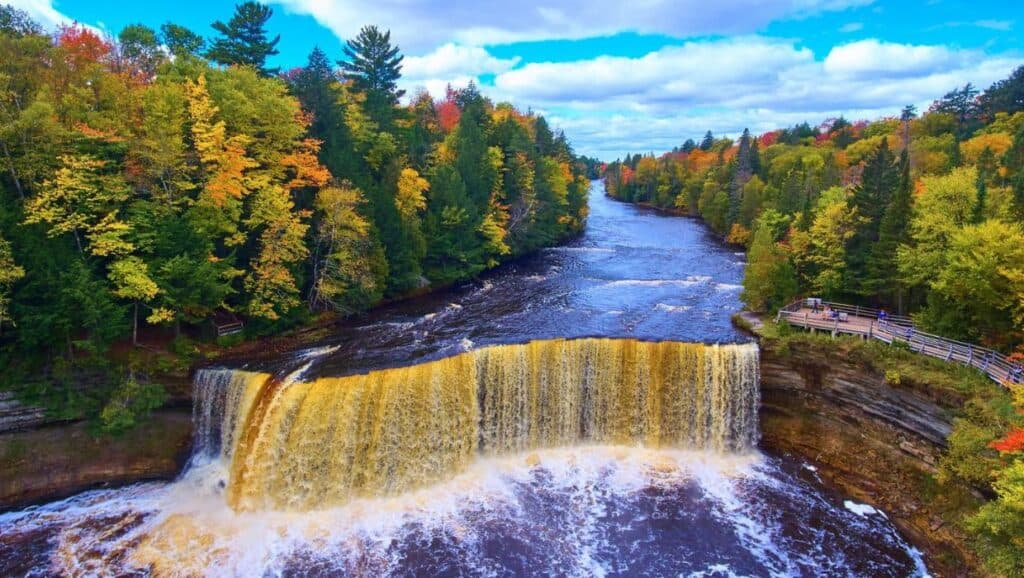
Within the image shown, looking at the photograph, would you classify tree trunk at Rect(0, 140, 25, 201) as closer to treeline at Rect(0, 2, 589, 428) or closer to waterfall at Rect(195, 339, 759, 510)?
treeline at Rect(0, 2, 589, 428)

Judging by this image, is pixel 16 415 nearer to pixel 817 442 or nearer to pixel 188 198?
pixel 188 198

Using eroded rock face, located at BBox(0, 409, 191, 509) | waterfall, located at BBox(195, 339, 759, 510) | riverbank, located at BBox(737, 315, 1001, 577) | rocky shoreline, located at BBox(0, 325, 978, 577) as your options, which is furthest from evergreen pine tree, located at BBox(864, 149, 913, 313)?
eroded rock face, located at BBox(0, 409, 191, 509)

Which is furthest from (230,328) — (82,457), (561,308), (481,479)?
(561,308)

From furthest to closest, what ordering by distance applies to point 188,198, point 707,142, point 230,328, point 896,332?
point 707,142 → point 230,328 → point 188,198 → point 896,332

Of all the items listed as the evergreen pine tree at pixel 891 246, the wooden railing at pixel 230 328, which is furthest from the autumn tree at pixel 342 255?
the evergreen pine tree at pixel 891 246

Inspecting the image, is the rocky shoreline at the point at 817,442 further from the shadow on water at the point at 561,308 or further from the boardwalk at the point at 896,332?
the shadow on water at the point at 561,308

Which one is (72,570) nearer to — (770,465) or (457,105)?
(770,465)
